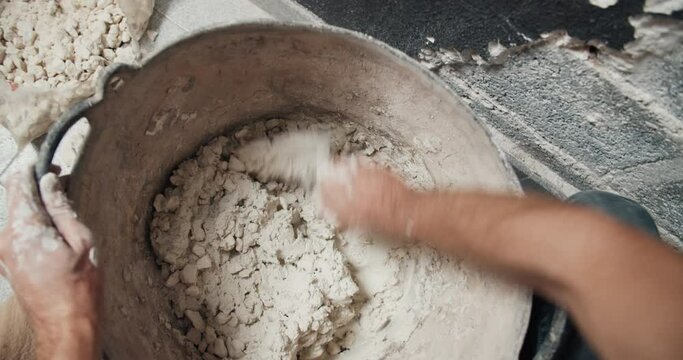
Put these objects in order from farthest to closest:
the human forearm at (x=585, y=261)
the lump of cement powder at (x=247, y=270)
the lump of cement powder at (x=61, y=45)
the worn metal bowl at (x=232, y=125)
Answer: the lump of cement powder at (x=61, y=45), the lump of cement powder at (x=247, y=270), the worn metal bowl at (x=232, y=125), the human forearm at (x=585, y=261)

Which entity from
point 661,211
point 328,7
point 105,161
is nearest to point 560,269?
point 661,211

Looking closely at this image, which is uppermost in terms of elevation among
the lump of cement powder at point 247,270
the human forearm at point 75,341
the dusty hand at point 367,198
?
the dusty hand at point 367,198

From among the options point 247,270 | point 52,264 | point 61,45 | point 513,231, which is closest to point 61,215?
point 52,264

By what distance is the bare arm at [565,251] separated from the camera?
63cm

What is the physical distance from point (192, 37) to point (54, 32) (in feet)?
2.18

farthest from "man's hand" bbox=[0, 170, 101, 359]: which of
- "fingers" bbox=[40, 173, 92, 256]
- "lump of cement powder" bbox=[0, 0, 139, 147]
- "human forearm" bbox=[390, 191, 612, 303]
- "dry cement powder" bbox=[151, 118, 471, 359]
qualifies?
"lump of cement powder" bbox=[0, 0, 139, 147]

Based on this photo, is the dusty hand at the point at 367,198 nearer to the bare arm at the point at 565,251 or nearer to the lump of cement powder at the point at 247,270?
the bare arm at the point at 565,251

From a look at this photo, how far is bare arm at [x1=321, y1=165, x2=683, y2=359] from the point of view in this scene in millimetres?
627

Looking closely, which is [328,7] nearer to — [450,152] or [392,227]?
[450,152]

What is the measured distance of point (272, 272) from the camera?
1.05 metres

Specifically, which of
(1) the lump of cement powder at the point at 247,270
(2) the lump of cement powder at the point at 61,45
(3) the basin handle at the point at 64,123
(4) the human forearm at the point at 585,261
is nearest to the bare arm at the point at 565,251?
(4) the human forearm at the point at 585,261

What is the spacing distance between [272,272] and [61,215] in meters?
0.47

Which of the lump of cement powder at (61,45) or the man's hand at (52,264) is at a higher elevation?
the man's hand at (52,264)

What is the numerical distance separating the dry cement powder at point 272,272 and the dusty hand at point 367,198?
0.18 m
